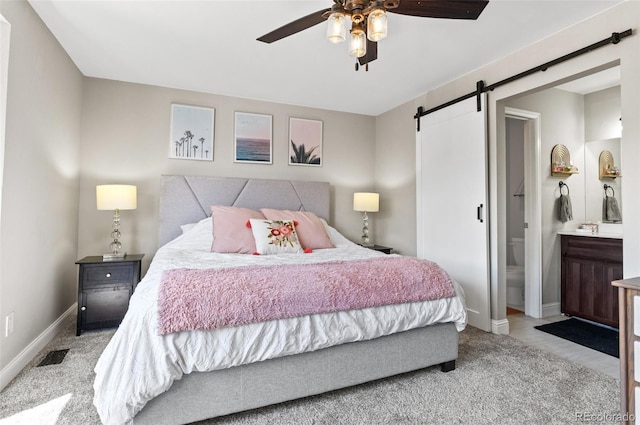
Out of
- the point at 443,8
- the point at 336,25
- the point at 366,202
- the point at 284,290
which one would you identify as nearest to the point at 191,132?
the point at 366,202

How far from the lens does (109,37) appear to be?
2658mm

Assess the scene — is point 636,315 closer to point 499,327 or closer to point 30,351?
point 499,327

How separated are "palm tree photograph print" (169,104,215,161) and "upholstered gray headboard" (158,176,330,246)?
32 cm

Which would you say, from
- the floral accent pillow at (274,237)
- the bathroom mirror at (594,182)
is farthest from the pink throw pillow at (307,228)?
the bathroom mirror at (594,182)

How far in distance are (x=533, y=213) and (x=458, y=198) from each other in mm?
967

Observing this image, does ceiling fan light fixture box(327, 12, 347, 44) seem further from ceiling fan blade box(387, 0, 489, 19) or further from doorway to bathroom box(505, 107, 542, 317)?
doorway to bathroom box(505, 107, 542, 317)

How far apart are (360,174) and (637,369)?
11.5 feet

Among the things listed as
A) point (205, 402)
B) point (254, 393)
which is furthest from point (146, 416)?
point (254, 393)

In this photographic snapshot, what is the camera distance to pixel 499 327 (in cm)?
302

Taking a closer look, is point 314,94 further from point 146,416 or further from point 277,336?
point 146,416

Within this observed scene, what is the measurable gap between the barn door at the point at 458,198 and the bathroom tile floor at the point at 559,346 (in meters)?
0.37

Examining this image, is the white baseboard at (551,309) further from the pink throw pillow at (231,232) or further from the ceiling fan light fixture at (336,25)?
the ceiling fan light fixture at (336,25)

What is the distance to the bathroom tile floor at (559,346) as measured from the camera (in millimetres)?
2410

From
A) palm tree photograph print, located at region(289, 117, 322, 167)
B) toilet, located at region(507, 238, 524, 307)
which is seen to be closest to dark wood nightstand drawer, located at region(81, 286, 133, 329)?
palm tree photograph print, located at region(289, 117, 322, 167)
